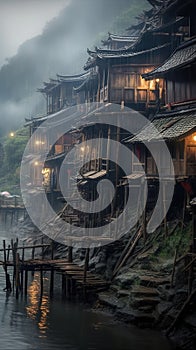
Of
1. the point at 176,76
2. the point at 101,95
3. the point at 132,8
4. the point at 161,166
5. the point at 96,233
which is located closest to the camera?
the point at 161,166

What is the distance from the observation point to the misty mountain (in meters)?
146

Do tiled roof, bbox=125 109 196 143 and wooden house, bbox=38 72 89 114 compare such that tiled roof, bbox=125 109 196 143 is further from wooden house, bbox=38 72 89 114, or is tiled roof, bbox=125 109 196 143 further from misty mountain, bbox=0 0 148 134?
misty mountain, bbox=0 0 148 134

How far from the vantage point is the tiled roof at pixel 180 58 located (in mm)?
39969

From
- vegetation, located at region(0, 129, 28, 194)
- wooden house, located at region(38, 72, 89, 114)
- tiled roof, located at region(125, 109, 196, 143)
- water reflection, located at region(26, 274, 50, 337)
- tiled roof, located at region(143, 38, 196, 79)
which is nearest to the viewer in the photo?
water reflection, located at region(26, 274, 50, 337)

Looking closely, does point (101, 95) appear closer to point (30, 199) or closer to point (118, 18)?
point (30, 199)

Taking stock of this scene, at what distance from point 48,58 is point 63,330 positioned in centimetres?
12889

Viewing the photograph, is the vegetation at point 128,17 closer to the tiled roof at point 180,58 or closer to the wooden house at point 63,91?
the wooden house at point 63,91

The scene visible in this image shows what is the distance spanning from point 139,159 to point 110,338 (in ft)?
60.6

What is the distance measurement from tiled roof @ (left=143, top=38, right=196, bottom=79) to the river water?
66.8 feet

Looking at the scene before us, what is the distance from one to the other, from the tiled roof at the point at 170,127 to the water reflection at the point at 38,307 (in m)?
14.5

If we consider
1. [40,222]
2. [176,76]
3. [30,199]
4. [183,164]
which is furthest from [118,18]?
[183,164]

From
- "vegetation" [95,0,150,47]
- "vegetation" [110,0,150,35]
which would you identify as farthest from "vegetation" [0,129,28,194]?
"vegetation" [110,0,150,35]

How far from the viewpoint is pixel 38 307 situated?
118 ft

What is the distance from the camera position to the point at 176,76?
4288cm
